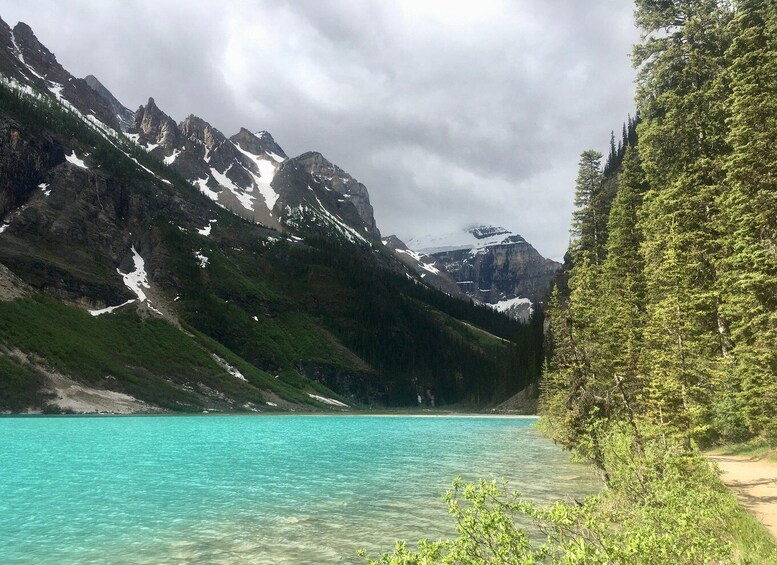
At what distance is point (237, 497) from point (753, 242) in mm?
30197

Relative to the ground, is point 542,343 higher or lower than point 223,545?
higher

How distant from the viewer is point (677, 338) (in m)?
28.6

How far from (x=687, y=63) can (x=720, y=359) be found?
3089 centimetres

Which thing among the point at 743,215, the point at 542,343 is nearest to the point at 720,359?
the point at 743,215

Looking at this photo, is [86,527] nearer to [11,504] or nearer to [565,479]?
[11,504]

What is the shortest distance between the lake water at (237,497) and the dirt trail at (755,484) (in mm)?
5699

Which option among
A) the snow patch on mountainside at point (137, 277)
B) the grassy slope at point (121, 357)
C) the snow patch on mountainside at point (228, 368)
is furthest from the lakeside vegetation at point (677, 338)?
the snow patch on mountainside at point (137, 277)

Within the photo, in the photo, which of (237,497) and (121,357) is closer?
(237,497)

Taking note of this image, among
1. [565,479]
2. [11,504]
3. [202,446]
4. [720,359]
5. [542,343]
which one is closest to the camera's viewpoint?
[11,504]

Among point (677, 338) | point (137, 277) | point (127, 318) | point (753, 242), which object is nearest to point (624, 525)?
point (677, 338)

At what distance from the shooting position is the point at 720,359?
2992 centimetres

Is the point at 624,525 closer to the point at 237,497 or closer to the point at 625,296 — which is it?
the point at 237,497

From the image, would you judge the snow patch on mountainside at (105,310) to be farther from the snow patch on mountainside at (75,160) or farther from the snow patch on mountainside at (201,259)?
the snow patch on mountainside at (75,160)

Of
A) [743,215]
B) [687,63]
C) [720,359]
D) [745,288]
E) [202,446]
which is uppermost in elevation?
[687,63]
